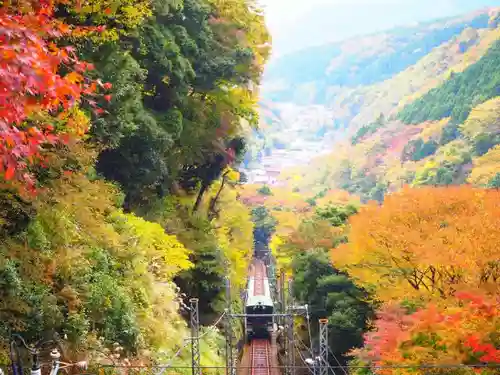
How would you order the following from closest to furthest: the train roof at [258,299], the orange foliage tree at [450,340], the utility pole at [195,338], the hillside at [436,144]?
the orange foliage tree at [450,340], the utility pole at [195,338], the train roof at [258,299], the hillside at [436,144]

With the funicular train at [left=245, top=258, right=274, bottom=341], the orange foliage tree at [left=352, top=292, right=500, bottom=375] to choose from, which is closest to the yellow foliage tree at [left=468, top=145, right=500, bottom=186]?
the funicular train at [left=245, top=258, right=274, bottom=341]

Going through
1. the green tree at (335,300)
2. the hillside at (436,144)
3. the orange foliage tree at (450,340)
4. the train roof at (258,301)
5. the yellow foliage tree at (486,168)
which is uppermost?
the hillside at (436,144)

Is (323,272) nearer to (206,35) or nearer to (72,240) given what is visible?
(206,35)

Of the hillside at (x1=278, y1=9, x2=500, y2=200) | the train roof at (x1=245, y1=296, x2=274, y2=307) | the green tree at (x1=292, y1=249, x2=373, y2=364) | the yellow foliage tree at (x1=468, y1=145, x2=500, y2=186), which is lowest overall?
the green tree at (x1=292, y1=249, x2=373, y2=364)

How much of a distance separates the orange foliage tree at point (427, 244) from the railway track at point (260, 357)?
11.6 metres

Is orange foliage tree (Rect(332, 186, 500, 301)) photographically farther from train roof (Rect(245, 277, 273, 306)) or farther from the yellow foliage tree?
the yellow foliage tree

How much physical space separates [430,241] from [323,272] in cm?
947

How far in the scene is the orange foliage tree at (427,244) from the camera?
14.2 metres

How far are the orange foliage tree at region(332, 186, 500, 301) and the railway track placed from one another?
455 inches

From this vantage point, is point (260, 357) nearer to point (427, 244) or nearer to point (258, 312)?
point (258, 312)

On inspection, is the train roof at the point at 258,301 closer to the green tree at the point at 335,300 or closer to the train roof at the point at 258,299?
the train roof at the point at 258,299

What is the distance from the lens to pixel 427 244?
1518 centimetres

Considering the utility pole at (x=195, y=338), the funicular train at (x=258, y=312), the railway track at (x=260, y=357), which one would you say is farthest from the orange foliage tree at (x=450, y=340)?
the funicular train at (x=258, y=312)

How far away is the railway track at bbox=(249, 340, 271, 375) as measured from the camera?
94.5 ft
